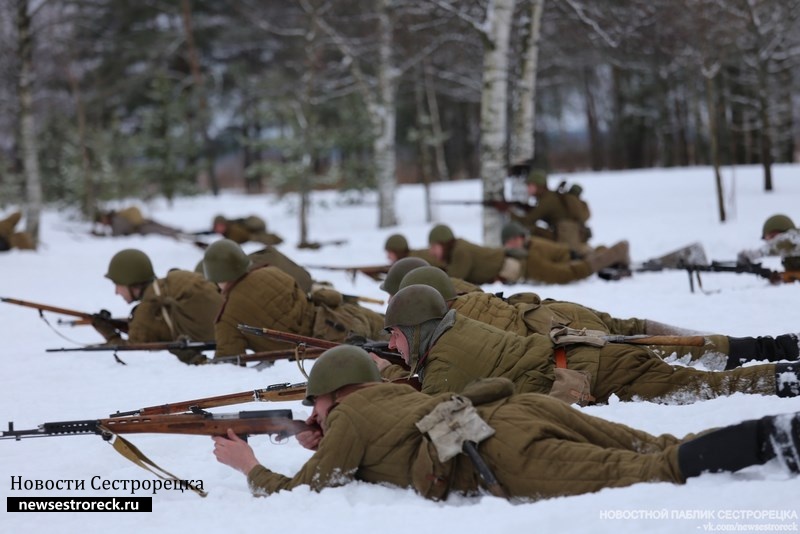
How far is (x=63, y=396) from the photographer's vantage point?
648 centimetres

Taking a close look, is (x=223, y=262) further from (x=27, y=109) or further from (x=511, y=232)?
(x=27, y=109)

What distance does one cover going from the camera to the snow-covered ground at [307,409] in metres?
3.21

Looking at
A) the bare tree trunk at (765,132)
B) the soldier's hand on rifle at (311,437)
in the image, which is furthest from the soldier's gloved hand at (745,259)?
the bare tree trunk at (765,132)

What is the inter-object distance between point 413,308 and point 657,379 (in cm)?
143

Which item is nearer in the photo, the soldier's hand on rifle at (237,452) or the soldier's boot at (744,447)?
the soldier's boot at (744,447)

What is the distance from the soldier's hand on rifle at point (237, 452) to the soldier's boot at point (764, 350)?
294 centimetres

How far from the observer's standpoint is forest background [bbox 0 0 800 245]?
48.6 ft

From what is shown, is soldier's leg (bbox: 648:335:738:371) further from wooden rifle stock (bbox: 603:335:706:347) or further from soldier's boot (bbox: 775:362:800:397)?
soldier's boot (bbox: 775:362:800:397)

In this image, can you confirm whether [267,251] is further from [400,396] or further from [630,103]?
[630,103]

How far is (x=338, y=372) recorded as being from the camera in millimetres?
3846

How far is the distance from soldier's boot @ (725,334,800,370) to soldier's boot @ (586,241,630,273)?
5.68 m

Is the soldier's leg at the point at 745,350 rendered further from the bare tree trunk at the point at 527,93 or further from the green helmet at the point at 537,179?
the bare tree trunk at the point at 527,93

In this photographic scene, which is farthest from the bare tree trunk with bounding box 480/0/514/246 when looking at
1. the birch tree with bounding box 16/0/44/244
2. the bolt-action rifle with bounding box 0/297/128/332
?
the birch tree with bounding box 16/0/44/244

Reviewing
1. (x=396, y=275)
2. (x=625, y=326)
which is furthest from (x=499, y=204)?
(x=625, y=326)
